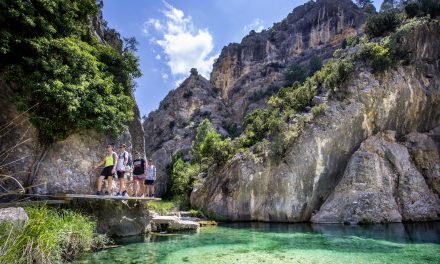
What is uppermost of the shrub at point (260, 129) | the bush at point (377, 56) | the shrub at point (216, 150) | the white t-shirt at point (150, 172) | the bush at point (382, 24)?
the bush at point (382, 24)

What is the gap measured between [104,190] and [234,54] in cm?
6866

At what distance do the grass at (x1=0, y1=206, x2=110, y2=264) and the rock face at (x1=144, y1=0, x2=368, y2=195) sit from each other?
5028cm

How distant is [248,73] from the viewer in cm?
7600

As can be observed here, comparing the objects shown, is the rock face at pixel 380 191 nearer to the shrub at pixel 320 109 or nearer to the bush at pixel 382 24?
the shrub at pixel 320 109

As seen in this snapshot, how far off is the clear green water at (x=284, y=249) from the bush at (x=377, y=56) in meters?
15.1

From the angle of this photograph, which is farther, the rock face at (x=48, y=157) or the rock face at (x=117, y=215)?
the rock face at (x=117, y=215)

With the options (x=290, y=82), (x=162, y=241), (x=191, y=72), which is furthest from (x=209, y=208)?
(x=191, y=72)

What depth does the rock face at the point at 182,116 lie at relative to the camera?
62156 millimetres

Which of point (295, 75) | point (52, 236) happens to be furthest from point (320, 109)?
point (295, 75)

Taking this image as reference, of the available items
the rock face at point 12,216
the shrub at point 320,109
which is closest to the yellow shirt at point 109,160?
the rock face at point 12,216

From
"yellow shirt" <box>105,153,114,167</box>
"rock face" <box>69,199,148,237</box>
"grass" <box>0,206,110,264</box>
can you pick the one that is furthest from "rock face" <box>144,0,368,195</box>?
"grass" <box>0,206,110,264</box>

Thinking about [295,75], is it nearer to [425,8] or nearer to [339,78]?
[425,8]

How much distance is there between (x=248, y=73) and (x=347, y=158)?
2124 inches

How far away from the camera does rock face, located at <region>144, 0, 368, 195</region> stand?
6744 centimetres
